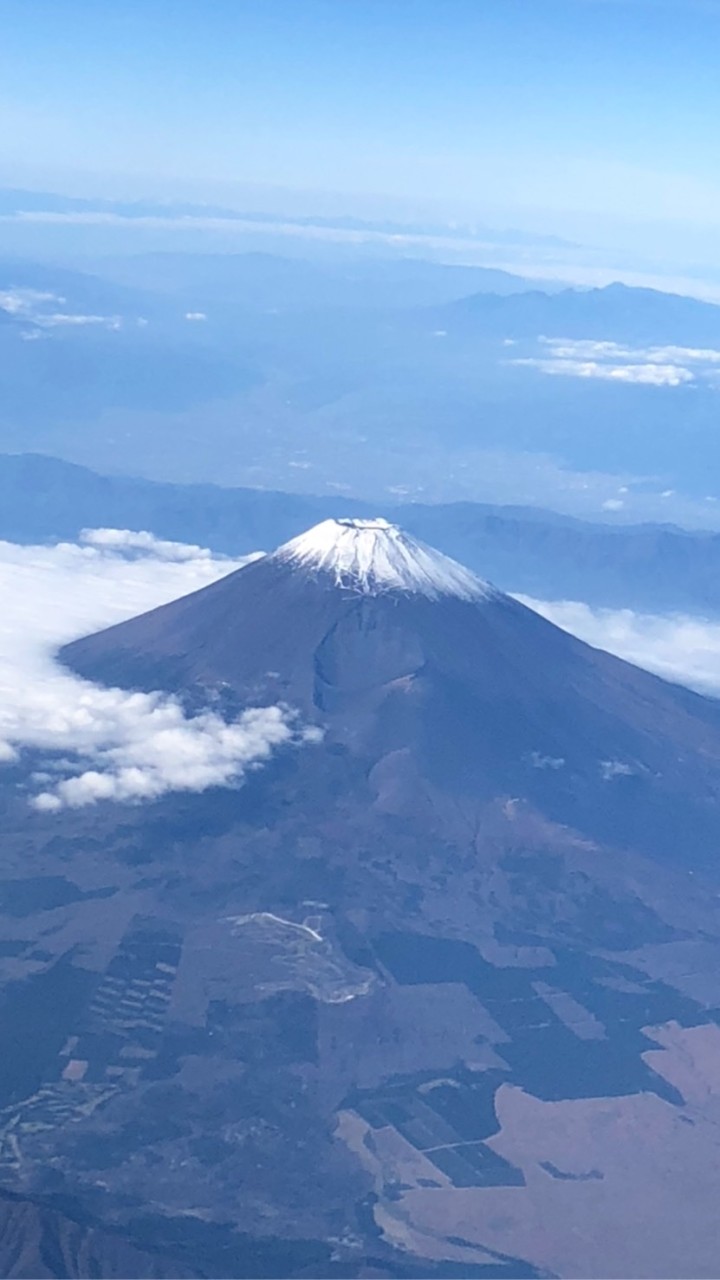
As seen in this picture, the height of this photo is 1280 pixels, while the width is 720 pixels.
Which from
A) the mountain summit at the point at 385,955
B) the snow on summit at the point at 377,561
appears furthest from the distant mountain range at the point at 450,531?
the mountain summit at the point at 385,955

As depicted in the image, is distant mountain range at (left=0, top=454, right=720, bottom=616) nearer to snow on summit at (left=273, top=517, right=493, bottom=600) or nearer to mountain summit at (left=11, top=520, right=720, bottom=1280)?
snow on summit at (left=273, top=517, right=493, bottom=600)

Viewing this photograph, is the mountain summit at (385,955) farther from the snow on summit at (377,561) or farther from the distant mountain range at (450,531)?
the distant mountain range at (450,531)

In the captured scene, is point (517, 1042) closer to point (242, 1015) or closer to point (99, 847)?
point (242, 1015)

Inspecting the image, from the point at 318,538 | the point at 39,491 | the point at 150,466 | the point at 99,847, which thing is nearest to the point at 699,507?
the point at 150,466

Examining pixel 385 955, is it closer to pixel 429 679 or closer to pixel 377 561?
pixel 429 679

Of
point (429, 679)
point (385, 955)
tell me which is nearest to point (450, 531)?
point (429, 679)

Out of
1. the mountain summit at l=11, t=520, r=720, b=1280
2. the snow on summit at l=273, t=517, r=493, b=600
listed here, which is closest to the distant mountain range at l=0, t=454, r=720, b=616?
the snow on summit at l=273, t=517, r=493, b=600
